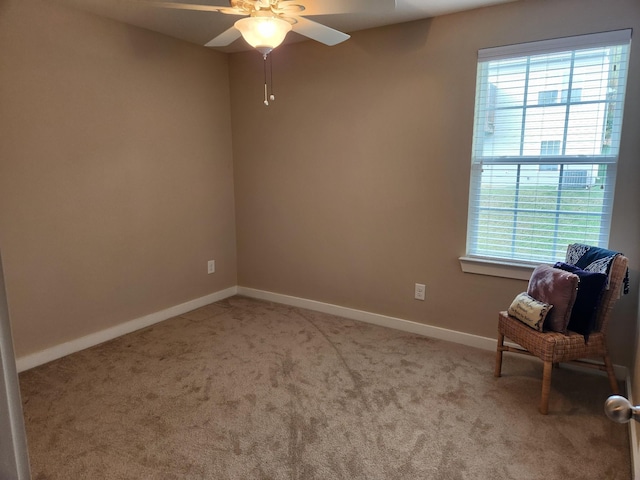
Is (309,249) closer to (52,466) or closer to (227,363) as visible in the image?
(227,363)

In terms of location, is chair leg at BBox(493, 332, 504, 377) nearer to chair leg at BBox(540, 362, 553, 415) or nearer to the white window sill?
chair leg at BBox(540, 362, 553, 415)

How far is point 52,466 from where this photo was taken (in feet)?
5.80

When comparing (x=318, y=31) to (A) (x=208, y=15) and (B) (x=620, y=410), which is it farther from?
(B) (x=620, y=410)

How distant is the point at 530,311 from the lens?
2.21 meters

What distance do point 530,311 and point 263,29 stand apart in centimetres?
203

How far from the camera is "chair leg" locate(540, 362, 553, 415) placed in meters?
2.09

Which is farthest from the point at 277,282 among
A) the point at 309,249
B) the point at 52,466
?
the point at 52,466

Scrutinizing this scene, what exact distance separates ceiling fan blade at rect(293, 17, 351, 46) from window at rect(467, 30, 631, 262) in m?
1.09

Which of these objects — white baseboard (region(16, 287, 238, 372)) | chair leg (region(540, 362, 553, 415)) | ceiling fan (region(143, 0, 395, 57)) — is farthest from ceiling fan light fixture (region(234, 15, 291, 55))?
white baseboard (region(16, 287, 238, 372))

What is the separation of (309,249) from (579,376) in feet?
7.37

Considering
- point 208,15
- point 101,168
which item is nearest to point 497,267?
point 208,15

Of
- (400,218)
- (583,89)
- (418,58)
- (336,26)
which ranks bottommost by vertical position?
(400,218)

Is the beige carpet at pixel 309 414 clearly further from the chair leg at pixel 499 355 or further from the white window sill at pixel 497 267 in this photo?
the white window sill at pixel 497 267

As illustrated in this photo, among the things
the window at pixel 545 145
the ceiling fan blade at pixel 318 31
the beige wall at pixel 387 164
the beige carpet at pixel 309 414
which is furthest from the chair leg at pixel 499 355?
the ceiling fan blade at pixel 318 31
